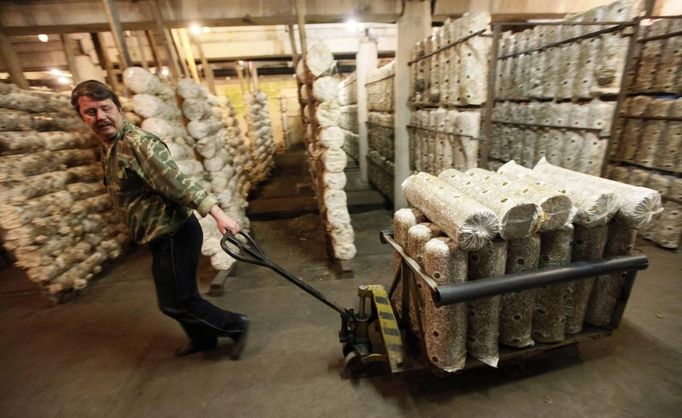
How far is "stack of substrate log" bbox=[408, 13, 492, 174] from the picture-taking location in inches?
134

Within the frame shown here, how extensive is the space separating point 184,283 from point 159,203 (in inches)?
26.3

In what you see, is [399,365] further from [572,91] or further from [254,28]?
[254,28]

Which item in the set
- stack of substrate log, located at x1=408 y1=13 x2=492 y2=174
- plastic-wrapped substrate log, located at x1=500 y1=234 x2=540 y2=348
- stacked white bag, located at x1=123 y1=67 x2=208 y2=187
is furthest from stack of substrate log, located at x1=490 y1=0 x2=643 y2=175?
stacked white bag, located at x1=123 y1=67 x2=208 y2=187

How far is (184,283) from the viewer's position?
7.64 ft

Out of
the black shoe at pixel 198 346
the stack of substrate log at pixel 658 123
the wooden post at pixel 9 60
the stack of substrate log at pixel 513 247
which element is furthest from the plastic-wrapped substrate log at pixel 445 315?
the wooden post at pixel 9 60

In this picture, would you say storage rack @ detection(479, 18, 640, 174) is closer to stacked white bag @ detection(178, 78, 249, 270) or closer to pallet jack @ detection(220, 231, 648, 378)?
pallet jack @ detection(220, 231, 648, 378)

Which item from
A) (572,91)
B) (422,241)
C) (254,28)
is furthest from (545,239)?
(254,28)

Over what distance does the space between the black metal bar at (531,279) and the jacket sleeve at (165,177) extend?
66.2 inches

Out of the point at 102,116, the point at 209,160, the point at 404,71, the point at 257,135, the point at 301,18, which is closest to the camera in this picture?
the point at 102,116

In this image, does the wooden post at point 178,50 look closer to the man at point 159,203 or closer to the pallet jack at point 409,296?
the man at point 159,203

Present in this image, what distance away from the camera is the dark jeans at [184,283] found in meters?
2.25

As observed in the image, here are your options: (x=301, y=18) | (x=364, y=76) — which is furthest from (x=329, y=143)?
(x=364, y=76)

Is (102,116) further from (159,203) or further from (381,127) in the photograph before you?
(381,127)

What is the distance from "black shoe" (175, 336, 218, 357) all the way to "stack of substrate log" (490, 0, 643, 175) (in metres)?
4.67
